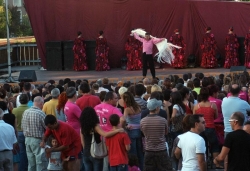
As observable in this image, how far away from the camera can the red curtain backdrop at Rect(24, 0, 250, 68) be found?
25.1 metres

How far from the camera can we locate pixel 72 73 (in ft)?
79.9

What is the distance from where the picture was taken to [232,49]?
24.1 metres

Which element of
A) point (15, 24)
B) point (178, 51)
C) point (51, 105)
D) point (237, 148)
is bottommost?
point (237, 148)

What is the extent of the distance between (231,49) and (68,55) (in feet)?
21.2

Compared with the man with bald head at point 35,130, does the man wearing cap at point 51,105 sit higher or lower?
higher

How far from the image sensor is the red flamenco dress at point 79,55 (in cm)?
2475

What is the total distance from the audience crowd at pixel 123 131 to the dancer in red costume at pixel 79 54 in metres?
13.2

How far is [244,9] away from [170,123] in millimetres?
15738

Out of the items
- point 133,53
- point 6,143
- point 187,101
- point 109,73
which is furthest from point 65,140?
point 133,53

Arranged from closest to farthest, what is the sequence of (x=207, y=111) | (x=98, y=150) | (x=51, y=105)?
(x=98, y=150) < (x=207, y=111) < (x=51, y=105)

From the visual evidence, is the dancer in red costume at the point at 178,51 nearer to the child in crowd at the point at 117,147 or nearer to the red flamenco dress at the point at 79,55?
the red flamenco dress at the point at 79,55

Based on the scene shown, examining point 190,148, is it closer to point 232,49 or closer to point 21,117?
point 21,117

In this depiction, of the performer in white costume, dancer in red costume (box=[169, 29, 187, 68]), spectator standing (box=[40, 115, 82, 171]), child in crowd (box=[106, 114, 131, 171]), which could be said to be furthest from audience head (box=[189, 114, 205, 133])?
dancer in red costume (box=[169, 29, 187, 68])

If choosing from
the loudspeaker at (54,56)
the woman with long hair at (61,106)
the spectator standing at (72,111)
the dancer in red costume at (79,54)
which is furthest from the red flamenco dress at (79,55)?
the spectator standing at (72,111)
